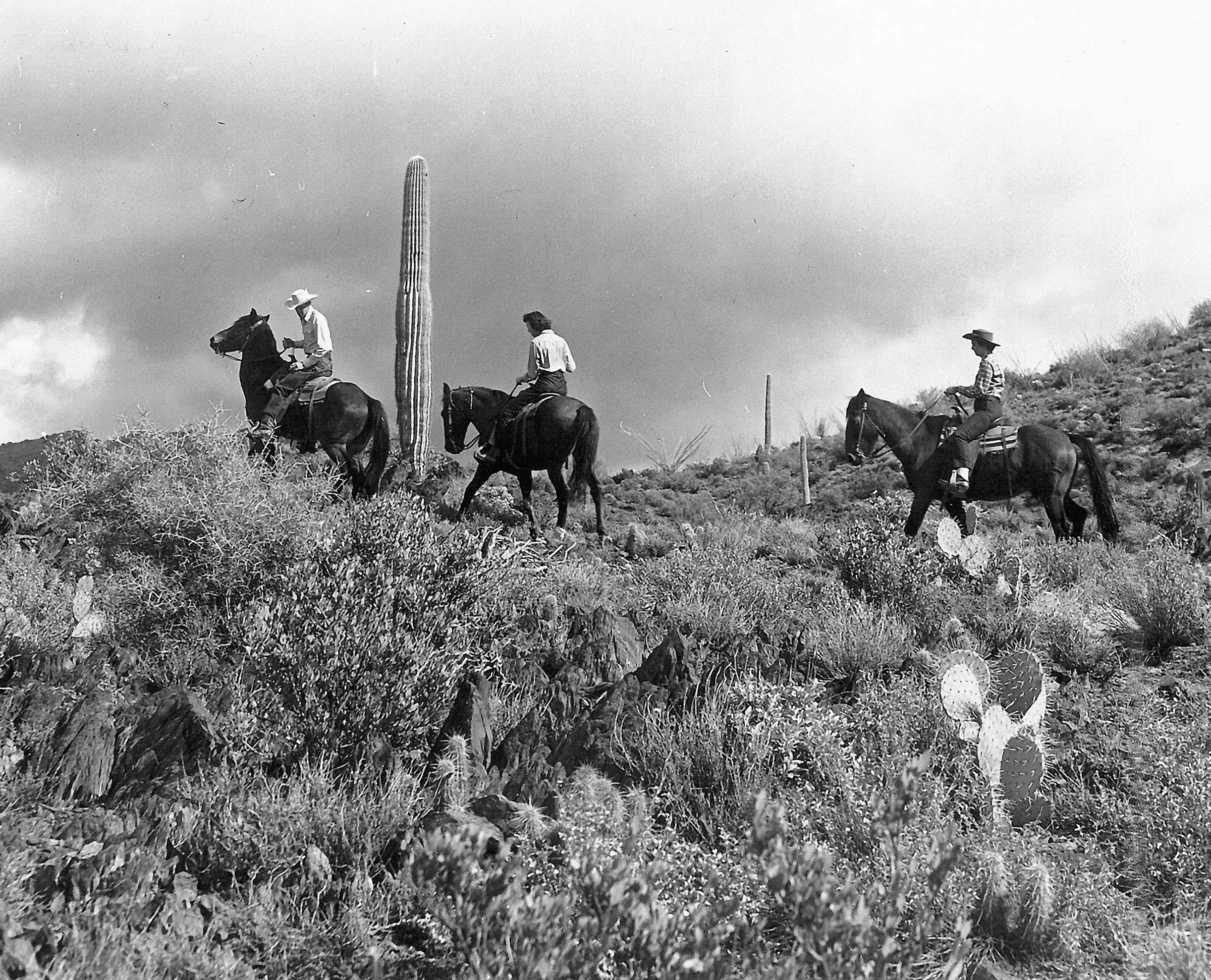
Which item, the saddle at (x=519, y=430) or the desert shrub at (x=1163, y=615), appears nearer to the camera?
the desert shrub at (x=1163, y=615)

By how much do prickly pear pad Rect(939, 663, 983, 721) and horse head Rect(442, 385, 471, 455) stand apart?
9.58 metres

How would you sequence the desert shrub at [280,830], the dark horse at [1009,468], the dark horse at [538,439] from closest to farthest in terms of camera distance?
1. the desert shrub at [280,830]
2. the dark horse at [1009,468]
3. the dark horse at [538,439]

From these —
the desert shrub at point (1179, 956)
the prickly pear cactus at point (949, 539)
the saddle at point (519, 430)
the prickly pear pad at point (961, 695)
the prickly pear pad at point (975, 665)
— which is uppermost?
the saddle at point (519, 430)

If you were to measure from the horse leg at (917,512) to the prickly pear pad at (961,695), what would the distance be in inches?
264

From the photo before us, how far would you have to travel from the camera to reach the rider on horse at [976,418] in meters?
11.5

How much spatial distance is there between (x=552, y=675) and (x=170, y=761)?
213 cm

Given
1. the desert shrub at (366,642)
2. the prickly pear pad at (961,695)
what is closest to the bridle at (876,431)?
the desert shrub at (366,642)

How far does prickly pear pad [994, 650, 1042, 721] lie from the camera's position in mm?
4746

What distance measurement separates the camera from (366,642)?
15.6 feet

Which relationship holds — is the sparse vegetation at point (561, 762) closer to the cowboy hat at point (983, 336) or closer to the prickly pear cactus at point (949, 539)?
the prickly pear cactus at point (949, 539)

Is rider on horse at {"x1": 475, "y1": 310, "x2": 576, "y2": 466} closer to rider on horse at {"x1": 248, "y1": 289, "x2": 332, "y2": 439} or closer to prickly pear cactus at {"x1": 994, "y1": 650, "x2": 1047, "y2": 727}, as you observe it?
rider on horse at {"x1": 248, "y1": 289, "x2": 332, "y2": 439}

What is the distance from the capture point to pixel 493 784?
417cm

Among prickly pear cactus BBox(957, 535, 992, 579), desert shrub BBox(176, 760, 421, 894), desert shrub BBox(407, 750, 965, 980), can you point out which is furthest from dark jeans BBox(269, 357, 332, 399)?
desert shrub BBox(407, 750, 965, 980)

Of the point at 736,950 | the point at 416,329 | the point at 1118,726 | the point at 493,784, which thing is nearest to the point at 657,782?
the point at 493,784
